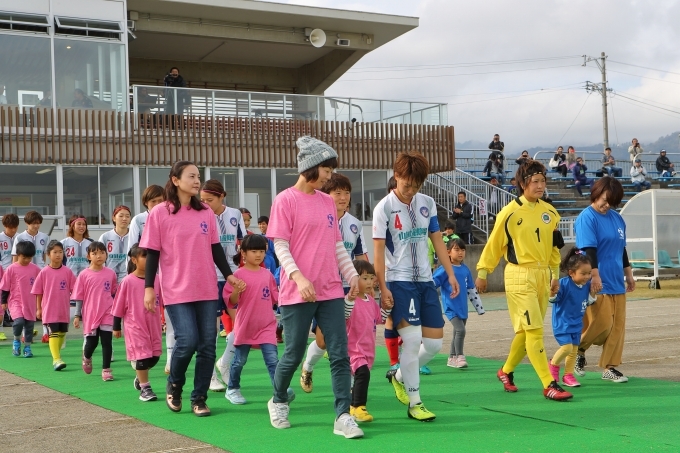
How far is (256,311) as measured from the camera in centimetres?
765

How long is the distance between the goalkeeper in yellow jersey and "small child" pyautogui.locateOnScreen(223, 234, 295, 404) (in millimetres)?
1855

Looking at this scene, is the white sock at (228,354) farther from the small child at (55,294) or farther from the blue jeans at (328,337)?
the small child at (55,294)

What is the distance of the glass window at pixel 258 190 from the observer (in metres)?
24.4

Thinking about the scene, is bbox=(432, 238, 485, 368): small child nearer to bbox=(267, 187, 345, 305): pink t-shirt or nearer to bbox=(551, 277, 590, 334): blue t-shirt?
bbox=(551, 277, 590, 334): blue t-shirt

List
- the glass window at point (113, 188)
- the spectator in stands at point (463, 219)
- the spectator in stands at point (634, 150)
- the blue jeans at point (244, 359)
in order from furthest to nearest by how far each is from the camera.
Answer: the spectator in stands at point (634, 150)
the spectator in stands at point (463, 219)
the glass window at point (113, 188)
the blue jeans at point (244, 359)

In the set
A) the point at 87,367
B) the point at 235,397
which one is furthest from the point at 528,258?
the point at 87,367

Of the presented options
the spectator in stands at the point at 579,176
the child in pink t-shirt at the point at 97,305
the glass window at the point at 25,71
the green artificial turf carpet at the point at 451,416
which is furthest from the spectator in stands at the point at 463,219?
the child in pink t-shirt at the point at 97,305

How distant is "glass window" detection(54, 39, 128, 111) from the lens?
22.5 m

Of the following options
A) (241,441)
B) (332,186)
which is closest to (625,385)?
(332,186)

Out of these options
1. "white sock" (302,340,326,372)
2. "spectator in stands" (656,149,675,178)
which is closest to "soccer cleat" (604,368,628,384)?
"white sock" (302,340,326,372)

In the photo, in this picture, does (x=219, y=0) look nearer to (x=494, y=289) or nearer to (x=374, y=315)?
(x=494, y=289)

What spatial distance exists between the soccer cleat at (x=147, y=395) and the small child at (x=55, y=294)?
3211 millimetres

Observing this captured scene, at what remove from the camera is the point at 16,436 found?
652 centimetres

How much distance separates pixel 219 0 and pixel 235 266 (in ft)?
59.0
